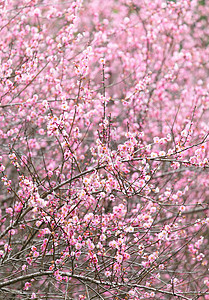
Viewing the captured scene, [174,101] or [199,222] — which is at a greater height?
[174,101]

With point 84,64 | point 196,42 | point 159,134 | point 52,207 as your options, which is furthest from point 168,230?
point 196,42

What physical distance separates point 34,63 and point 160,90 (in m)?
3.90

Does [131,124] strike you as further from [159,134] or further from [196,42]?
[196,42]

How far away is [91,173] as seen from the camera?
5.23 m

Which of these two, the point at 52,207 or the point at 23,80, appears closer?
the point at 52,207

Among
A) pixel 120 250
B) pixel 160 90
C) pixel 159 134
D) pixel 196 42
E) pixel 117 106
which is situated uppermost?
pixel 196 42

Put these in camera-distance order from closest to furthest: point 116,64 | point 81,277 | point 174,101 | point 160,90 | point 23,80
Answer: point 81,277, point 23,80, point 160,90, point 174,101, point 116,64

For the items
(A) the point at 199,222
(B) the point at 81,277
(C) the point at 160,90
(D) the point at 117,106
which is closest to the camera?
(B) the point at 81,277

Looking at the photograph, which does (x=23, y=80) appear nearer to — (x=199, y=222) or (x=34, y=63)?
(x=34, y=63)

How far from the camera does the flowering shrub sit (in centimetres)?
375

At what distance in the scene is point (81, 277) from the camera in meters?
3.75

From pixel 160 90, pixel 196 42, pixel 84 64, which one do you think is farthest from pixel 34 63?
pixel 196 42

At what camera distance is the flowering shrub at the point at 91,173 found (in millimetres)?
3752

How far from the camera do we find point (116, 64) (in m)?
12.8
